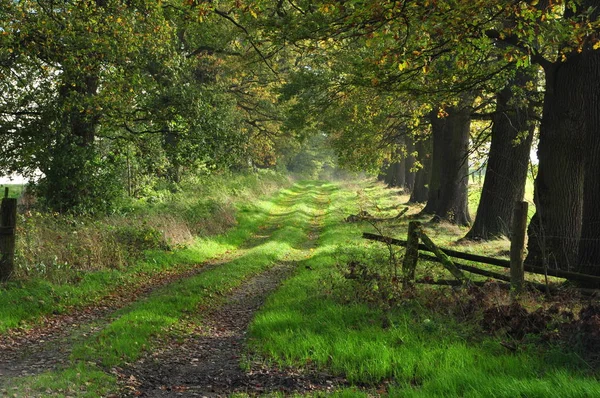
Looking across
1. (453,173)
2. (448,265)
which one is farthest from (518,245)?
(453,173)

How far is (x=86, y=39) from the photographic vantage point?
521 inches

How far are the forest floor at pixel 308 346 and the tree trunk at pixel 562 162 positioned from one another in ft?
10.9

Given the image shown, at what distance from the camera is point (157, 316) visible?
9.30 m

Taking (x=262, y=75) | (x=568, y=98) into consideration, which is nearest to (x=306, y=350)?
(x=568, y=98)

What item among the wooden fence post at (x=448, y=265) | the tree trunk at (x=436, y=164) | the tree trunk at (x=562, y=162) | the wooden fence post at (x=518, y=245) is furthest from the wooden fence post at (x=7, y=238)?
the tree trunk at (x=436, y=164)

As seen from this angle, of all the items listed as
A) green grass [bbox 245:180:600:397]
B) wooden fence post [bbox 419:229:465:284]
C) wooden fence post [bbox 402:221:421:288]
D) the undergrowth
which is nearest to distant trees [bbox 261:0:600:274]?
wooden fence post [bbox 419:229:465:284]

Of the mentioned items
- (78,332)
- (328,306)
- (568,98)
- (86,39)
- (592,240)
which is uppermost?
(86,39)

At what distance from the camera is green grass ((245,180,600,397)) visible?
5168 millimetres

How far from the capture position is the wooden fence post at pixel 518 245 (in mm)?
8055

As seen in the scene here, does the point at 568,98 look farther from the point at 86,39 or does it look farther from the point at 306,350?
the point at 86,39

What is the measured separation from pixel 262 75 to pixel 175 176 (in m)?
7.72

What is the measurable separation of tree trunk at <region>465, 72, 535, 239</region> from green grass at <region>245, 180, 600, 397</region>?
32.4 feet

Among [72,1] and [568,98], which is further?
[72,1]

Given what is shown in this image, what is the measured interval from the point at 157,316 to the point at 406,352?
5105 mm
